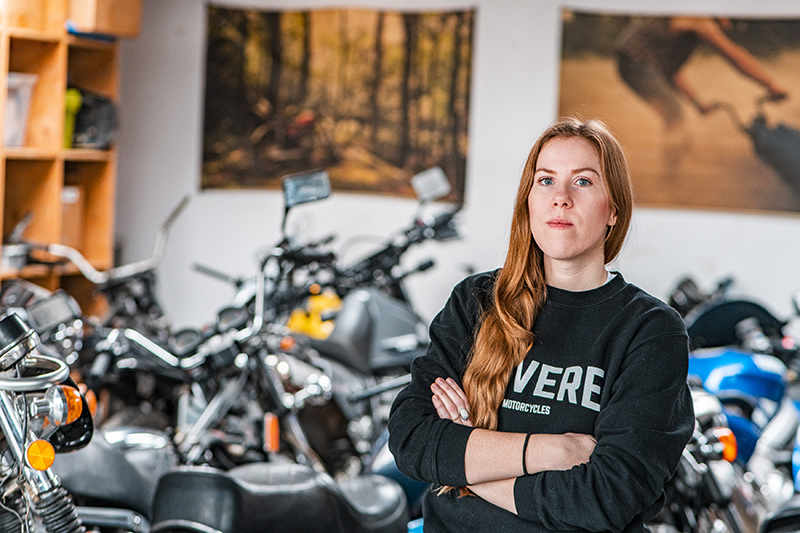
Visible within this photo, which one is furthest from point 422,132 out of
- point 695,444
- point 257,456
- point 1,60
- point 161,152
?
point 695,444

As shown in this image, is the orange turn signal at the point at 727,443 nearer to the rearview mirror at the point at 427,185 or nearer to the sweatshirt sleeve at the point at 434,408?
the sweatshirt sleeve at the point at 434,408

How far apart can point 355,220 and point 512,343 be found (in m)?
3.91

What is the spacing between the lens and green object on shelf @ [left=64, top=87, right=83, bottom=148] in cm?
429

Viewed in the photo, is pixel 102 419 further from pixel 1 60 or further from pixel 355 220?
pixel 355 220

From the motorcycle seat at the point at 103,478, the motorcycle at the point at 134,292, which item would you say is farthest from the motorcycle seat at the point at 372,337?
the motorcycle seat at the point at 103,478

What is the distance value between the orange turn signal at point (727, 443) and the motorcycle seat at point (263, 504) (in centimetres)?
76

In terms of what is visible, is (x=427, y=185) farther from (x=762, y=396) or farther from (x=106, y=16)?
(x=106, y=16)

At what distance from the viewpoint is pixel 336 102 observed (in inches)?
202

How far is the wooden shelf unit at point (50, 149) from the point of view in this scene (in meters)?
4.02

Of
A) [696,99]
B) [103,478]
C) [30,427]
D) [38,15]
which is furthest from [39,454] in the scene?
[696,99]

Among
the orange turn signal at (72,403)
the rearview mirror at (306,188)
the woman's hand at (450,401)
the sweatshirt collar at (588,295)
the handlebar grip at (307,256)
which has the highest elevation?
the rearview mirror at (306,188)

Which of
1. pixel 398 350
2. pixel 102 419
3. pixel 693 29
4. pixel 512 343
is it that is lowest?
pixel 102 419

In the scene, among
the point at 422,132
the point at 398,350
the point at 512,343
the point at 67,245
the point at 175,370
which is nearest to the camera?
the point at 512,343

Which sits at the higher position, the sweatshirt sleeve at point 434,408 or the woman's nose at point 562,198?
the woman's nose at point 562,198
